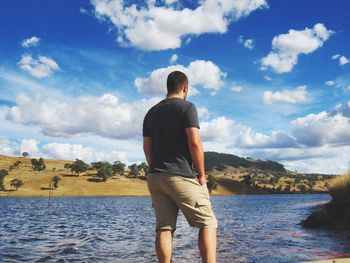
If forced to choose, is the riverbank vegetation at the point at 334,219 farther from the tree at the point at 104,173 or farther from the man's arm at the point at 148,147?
the tree at the point at 104,173

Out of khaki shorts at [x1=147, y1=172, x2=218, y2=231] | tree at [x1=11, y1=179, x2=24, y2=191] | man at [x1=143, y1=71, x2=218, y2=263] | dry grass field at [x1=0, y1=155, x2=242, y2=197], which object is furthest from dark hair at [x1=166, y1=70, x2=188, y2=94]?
tree at [x1=11, y1=179, x2=24, y2=191]

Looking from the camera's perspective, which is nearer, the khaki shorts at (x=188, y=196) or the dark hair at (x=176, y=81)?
the khaki shorts at (x=188, y=196)

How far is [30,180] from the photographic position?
176750mm

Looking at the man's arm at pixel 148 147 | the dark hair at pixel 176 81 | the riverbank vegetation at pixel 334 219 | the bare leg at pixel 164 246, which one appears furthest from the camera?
the riverbank vegetation at pixel 334 219

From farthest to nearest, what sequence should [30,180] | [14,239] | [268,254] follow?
[30,180] < [14,239] < [268,254]

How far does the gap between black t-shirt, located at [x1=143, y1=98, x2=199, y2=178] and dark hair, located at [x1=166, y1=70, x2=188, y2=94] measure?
0.73 ft

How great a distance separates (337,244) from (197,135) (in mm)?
17842

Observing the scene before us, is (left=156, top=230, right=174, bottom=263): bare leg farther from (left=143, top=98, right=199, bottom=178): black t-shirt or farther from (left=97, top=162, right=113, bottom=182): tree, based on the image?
(left=97, top=162, right=113, bottom=182): tree

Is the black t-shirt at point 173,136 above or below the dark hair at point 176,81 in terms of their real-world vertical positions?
below

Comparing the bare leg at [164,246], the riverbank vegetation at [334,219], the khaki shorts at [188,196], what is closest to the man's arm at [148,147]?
the khaki shorts at [188,196]

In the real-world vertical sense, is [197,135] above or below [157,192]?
above

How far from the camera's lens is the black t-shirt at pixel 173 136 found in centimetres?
678

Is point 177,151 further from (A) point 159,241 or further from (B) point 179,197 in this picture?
(A) point 159,241

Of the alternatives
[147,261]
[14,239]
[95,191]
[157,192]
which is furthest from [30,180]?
[157,192]
